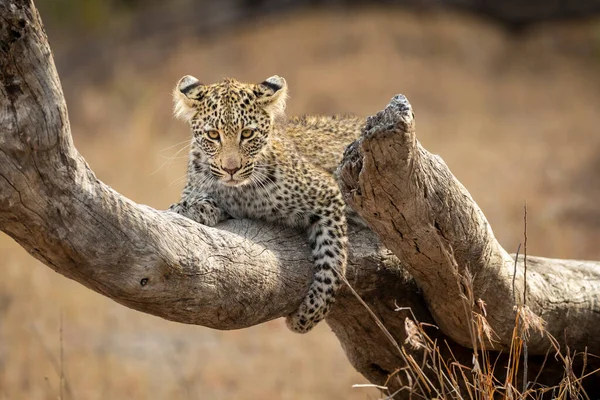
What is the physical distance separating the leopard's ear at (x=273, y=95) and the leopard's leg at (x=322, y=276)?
100cm

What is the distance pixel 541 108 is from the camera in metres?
18.3

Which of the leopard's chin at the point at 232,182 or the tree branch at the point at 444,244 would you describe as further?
the leopard's chin at the point at 232,182

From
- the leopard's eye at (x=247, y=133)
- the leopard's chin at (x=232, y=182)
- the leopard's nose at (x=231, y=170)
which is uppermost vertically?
the leopard's eye at (x=247, y=133)

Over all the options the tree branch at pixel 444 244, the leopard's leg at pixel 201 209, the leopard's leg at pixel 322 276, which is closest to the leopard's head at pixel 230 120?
the leopard's leg at pixel 201 209

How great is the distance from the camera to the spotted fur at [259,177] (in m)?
5.62

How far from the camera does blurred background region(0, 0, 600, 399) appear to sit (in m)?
11.6

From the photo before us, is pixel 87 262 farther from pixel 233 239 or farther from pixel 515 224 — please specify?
pixel 515 224

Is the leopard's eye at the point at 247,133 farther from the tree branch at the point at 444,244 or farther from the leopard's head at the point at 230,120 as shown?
the tree branch at the point at 444,244

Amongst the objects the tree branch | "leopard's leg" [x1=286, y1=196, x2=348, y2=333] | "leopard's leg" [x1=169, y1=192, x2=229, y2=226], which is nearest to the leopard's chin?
"leopard's leg" [x1=169, y1=192, x2=229, y2=226]

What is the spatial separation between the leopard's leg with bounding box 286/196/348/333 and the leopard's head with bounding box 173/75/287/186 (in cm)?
64

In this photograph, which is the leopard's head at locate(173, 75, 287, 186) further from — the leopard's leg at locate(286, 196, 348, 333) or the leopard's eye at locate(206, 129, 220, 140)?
the leopard's leg at locate(286, 196, 348, 333)

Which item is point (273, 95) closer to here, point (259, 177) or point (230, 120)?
point (230, 120)

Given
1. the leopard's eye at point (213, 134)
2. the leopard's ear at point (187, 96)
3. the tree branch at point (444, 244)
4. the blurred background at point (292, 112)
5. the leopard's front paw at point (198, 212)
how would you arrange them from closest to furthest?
the tree branch at point (444, 244), the leopard's front paw at point (198, 212), the leopard's eye at point (213, 134), the leopard's ear at point (187, 96), the blurred background at point (292, 112)

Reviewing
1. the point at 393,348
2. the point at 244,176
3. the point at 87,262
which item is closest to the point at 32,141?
the point at 87,262
